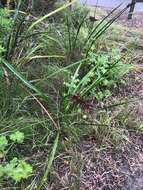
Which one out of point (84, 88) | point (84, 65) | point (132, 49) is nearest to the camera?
point (84, 88)

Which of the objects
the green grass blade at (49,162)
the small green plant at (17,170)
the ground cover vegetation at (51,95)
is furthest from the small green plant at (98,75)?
the small green plant at (17,170)

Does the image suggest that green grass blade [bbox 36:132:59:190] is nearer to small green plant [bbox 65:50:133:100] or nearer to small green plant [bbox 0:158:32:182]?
small green plant [bbox 0:158:32:182]

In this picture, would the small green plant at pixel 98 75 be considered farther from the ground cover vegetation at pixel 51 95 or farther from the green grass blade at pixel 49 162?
the green grass blade at pixel 49 162

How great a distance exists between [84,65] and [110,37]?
0.72 m

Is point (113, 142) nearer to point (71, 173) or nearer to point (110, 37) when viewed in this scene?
point (71, 173)

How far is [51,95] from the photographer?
334 cm

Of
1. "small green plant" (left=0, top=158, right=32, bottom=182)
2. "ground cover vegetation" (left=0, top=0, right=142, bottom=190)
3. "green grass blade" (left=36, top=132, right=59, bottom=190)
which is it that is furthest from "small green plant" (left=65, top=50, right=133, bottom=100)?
"small green plant" (left=0, top=158, right=32, bottom=182)

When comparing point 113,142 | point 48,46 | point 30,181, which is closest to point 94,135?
point 113,142

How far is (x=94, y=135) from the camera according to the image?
10.4ft

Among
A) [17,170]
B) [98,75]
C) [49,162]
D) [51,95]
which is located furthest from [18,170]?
[98,75]

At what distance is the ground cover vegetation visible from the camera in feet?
9.37

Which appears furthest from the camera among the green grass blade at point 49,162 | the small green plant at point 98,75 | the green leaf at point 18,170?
the small green plant at point 98,75

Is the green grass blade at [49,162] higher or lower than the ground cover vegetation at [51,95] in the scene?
lower

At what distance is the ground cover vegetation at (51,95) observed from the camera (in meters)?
2.86
